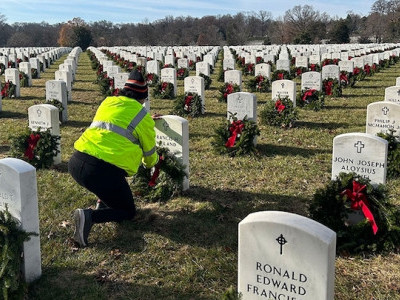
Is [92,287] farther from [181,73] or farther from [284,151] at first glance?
[181,73]

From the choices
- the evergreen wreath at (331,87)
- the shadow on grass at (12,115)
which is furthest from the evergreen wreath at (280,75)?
the shadow on grass at (12,115)

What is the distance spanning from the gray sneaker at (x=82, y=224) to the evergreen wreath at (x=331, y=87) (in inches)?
445

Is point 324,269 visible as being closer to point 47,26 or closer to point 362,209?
point 362,209

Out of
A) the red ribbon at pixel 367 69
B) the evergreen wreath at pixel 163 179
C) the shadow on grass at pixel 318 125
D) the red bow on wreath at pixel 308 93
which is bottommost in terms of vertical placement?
the evergreen wreath at pixel 163 179

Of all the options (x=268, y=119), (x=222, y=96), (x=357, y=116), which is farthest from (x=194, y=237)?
(x=222, y=96)

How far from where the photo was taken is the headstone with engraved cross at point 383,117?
23.7ft

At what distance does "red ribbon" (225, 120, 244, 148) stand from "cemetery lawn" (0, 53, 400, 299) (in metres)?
0.31

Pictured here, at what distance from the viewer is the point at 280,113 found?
10.5 m

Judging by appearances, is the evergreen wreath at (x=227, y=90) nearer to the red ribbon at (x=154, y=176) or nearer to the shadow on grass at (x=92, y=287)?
the red ribbon at (x=154, y=176)

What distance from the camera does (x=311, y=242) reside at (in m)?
2.93

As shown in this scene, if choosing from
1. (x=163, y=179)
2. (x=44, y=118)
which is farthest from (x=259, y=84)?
(x=163, y=179)

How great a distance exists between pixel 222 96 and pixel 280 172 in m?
6.81

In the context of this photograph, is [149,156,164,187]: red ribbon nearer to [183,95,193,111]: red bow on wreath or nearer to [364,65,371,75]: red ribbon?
[183,95,193,111]: red bow on wreath

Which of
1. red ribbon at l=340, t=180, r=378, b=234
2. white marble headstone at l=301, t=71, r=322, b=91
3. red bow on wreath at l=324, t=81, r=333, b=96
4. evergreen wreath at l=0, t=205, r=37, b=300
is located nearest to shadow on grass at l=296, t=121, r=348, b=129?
white marble headstone at l=301, t=71, r=322, b=91
